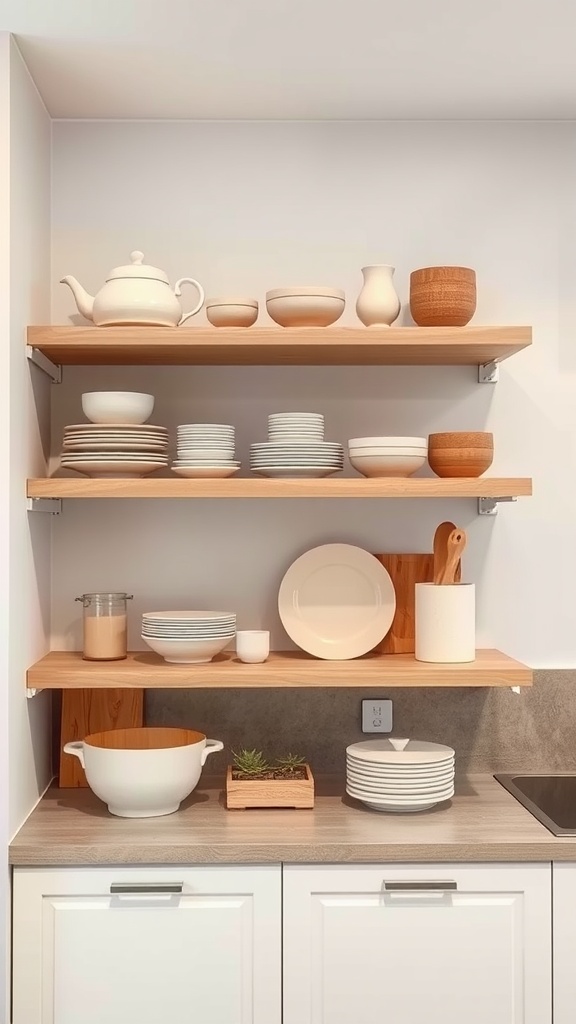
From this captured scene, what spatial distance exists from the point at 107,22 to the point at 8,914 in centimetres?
177

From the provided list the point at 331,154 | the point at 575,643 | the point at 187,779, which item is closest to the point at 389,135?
the point at 331,154

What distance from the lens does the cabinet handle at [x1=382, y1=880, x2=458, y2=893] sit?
7.07ft

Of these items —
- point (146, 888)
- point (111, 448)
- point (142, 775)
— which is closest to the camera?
point (146, 888)

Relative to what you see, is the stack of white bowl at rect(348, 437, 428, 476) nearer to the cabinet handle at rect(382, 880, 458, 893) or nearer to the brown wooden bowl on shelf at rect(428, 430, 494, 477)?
the brown wooden bowl on shelf at rect(428, 430, 494, 477)

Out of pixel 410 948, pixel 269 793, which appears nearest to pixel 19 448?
pixel 269 793

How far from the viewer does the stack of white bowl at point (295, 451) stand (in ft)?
7.83

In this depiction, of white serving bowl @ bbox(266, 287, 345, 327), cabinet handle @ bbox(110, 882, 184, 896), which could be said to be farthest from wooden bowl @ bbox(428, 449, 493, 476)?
cabinet handle @ bbox(110, 882, 184, 896)

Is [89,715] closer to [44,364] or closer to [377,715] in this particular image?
[377,715]

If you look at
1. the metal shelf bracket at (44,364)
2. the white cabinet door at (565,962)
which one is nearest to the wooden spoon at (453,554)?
the white cabinet door at (565,962)

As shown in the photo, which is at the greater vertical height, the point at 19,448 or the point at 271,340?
the point at 271,340

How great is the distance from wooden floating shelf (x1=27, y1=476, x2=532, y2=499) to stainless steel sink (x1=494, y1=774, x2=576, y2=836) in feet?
2.42

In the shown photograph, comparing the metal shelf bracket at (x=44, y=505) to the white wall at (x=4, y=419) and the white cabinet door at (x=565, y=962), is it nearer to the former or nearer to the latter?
the white wall at (x=4, y=419)

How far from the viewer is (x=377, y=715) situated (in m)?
2.66

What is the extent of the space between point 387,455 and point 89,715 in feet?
3.09
